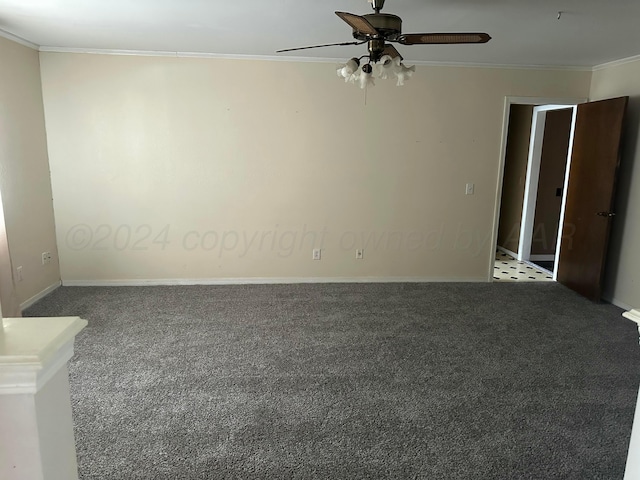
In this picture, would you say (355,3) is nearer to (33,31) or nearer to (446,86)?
(446,86)

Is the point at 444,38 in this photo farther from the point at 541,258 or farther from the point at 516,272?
the point at 541,258

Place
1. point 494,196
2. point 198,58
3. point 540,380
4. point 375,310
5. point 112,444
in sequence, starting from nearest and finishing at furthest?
point 112,444
point 540,380
point 375,310
point 198,58
point 494,196

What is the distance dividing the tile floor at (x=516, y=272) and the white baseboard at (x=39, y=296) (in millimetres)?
4951

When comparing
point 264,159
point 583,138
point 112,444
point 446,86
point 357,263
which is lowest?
point 112,444

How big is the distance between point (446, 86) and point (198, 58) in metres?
2.60

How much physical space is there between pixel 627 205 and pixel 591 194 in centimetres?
33

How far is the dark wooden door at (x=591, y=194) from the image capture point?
417cm

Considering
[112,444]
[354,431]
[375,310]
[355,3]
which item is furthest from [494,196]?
[112,444]

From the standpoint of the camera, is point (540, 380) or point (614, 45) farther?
point (614, 45)

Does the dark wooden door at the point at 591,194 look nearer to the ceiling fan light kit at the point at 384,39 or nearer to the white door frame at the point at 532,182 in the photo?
the white door frame at the point at 532,182

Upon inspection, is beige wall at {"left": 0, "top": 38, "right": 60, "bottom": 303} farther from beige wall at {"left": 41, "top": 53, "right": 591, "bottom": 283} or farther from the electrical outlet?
the electrical outlet

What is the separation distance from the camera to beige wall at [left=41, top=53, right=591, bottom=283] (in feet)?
14.4

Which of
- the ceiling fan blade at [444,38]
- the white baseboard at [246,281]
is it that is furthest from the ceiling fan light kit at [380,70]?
the white baseboard at [246,281]

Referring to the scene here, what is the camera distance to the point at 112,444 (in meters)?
2.17
